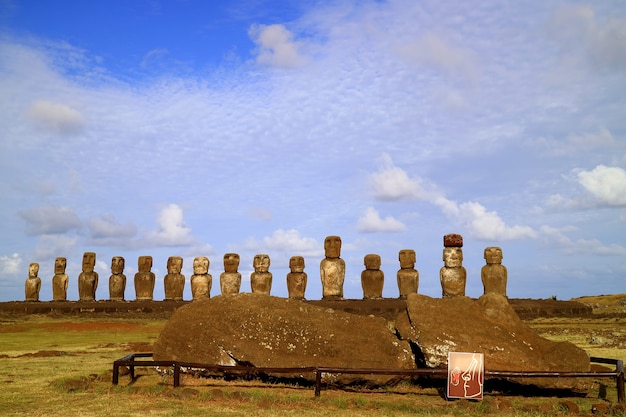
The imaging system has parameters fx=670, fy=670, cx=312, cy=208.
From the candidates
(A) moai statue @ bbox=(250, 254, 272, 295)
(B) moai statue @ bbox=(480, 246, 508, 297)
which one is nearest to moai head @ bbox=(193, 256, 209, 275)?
(A) moai statue @ bbox=(250, 254, 272, 295)

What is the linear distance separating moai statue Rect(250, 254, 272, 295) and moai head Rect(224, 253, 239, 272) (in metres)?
1.23

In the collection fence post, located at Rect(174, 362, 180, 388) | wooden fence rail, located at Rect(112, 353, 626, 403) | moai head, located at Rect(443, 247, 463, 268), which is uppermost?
moai head, located at Rect(443, 247, 463, 268)

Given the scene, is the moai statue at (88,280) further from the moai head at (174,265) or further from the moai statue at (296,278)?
the moai statue at (296,278)

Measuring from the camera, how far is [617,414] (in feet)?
35.2

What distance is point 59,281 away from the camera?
4100 cm

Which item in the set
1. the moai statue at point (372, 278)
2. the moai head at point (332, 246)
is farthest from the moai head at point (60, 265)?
the moai statue at point (372, 278)

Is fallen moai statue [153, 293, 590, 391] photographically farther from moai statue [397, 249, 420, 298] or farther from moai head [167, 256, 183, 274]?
moai head [167, 256, 183, 274]

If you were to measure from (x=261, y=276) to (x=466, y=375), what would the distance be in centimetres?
2700

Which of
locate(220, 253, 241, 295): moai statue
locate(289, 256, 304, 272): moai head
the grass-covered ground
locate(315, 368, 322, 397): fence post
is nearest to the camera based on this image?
the grass-covered ground

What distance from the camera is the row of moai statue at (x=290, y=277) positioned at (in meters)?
36.3

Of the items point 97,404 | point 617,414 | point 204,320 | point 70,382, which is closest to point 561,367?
point 617,414

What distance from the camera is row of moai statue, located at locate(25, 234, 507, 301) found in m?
36.3

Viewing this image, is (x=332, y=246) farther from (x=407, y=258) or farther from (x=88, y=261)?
(x=88, y=261)

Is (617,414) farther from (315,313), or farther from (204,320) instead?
(204,320)
